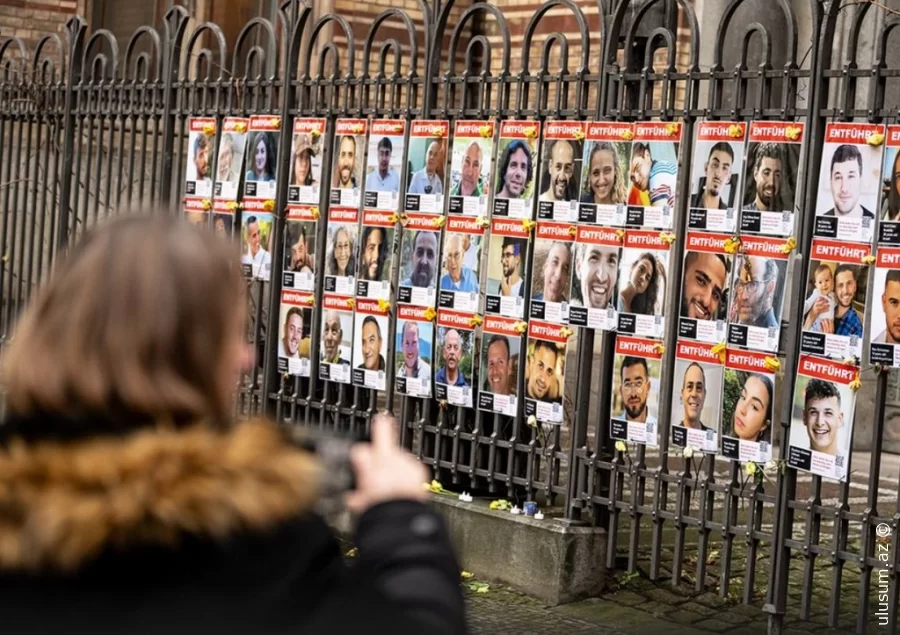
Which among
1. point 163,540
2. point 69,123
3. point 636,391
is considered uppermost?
point 69,123

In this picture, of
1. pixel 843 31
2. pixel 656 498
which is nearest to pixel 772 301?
pixel 656 498

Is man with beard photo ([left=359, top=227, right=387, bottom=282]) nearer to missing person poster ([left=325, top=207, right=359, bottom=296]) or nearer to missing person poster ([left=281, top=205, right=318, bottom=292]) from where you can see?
missing person poster ([left=325, top=207, right=359, bottom=296])

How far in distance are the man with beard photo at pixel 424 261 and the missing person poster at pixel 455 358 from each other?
0.21 metres

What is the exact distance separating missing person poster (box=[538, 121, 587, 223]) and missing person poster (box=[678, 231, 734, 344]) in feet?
2.52

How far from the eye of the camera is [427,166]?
7.81 metres

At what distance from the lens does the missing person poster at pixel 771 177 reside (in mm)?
6188

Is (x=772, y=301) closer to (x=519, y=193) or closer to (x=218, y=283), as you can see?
(x=519, y=193)

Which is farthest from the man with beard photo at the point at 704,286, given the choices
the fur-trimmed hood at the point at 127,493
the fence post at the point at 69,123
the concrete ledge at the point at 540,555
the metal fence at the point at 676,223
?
the fence post at the point at 69,123

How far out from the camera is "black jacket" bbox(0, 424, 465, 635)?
171 cm

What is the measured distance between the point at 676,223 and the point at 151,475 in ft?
17.0

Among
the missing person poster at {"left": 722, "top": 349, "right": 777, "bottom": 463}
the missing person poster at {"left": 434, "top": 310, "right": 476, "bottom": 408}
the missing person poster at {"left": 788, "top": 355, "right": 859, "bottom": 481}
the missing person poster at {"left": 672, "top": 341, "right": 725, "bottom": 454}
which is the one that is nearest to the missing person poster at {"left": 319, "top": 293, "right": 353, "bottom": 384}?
the missing person poster at {"left": 434, "top": 310, "right": 476, "bottom": 408}

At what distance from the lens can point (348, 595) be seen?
1.83m

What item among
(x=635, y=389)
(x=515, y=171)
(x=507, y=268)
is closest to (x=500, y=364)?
(x=507, y=268)

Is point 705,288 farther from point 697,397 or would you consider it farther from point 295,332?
point 295,332
